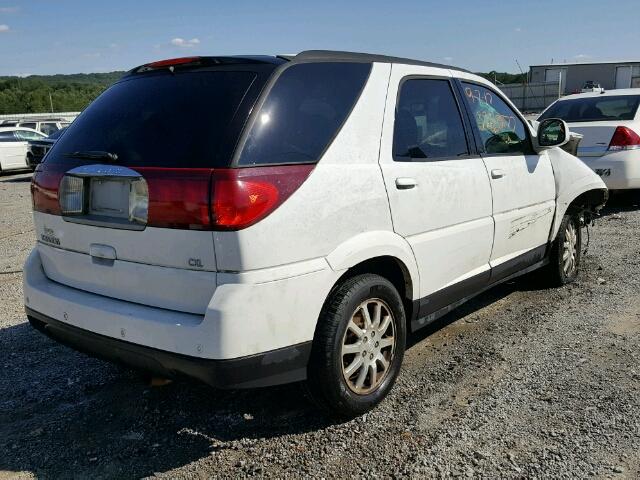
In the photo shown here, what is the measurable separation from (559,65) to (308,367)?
56.6 m

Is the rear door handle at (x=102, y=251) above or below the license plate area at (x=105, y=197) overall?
below

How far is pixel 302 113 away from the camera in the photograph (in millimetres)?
2896

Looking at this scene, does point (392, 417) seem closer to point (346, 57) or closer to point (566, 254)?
A: point (346, 57)

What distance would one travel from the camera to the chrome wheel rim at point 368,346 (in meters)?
3.10

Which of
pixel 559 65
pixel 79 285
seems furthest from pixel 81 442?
pixel 559 65

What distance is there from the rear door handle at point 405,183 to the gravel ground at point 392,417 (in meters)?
1.22

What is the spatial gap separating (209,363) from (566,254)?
393cm

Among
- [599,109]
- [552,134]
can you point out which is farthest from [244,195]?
[599,109]

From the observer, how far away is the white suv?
8.49 feet

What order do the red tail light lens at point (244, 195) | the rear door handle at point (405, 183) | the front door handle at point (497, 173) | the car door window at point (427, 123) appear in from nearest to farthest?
the red tail light lens at point (244, 195), the rear door handle at point (405, 183), the car door window at point (427, 123), the front door handle at point (497, 173)

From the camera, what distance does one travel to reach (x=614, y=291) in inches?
209

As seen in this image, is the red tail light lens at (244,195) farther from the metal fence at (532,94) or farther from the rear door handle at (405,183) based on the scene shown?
the metal fence at (532,94)

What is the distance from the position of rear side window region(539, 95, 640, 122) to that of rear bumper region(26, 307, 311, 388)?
24.6ft

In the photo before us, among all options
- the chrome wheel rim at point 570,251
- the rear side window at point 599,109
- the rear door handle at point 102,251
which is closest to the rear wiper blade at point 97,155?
the rear door handle at point 102,251
